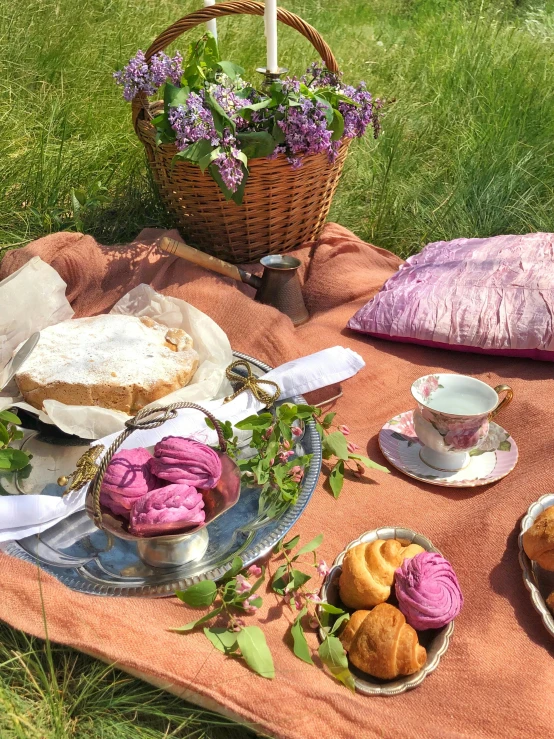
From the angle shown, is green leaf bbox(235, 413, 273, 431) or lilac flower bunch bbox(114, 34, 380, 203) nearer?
green leaf bbox(235, 413, 273, 431)

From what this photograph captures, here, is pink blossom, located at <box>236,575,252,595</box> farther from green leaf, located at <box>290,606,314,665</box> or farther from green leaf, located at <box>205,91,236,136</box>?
green leaf, located at <box>205,91,236,136</box>

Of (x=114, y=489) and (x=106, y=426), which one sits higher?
(x=114, y=489)

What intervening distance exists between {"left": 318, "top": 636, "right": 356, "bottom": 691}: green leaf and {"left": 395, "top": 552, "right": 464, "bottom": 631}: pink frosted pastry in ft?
0.47

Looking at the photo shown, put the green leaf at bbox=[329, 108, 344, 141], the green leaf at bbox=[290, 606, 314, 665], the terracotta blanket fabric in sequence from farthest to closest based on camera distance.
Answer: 1. the green leaf at bbox=[329, 108, 344, 141]
2. the green leaf at bbox=[290, 606, 314, 665]
3. the terracotta blanket fabric

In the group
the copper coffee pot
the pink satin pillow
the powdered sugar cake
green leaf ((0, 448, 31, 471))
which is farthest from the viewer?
the copper coffee pot

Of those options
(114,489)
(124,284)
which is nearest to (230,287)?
(124,284)

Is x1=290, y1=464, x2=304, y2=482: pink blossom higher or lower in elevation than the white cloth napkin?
lower

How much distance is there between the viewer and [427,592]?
125 cm

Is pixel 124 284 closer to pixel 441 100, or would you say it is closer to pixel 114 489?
pixel 114 489

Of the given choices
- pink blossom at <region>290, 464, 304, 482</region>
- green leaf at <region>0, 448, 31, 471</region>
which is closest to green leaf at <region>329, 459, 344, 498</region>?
pink blossom at <region>290, 464, 304, 482</region>

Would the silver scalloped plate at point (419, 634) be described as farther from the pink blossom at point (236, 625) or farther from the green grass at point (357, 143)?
the green grass at point (357, 143)

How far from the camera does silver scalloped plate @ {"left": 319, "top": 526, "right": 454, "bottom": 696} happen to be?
3.93ft

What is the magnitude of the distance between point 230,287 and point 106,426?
33.8 inches

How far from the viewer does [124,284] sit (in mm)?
2479
